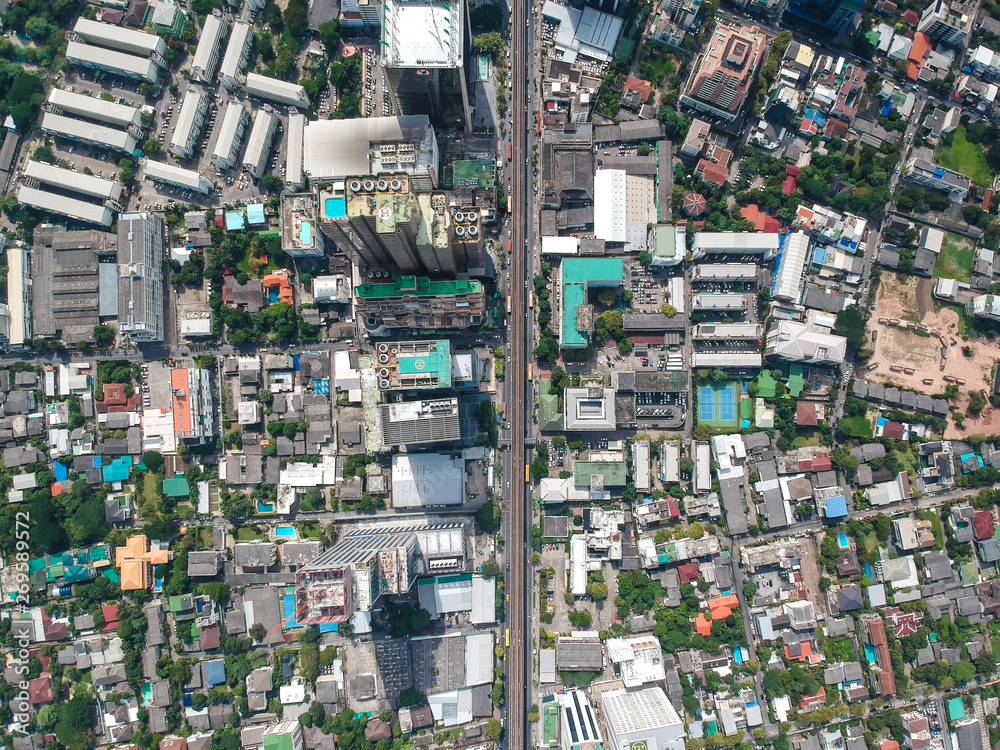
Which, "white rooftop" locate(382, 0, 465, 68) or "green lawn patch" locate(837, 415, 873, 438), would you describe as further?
"green lawn patch" locate(837, 415, 873, 438)

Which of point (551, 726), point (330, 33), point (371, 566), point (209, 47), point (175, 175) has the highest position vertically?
point (330, 33)

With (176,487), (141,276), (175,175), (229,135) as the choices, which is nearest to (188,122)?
(229,135)

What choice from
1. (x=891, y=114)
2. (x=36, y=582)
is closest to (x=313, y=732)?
(x=36, y=582)

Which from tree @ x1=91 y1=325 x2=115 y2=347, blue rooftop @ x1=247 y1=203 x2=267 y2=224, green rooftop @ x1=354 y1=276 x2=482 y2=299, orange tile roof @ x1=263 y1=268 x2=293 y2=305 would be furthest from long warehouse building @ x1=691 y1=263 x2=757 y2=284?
tree @ x1=91 y1=325 x2=115 y2=347

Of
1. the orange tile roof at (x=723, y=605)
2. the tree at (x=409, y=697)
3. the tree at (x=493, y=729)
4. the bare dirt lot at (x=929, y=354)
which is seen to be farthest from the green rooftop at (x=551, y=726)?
the bare dirt lot at (x=929, y=354)

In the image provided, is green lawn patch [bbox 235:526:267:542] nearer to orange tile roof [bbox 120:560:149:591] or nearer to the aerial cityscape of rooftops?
the aerial cityscape of rooftops

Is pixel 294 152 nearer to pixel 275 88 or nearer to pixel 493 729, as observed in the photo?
pixel 275 88

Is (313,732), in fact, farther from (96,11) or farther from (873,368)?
(96,11)

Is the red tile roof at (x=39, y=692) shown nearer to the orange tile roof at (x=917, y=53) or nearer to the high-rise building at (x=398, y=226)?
the high-rise building at (x=398, y=226)
